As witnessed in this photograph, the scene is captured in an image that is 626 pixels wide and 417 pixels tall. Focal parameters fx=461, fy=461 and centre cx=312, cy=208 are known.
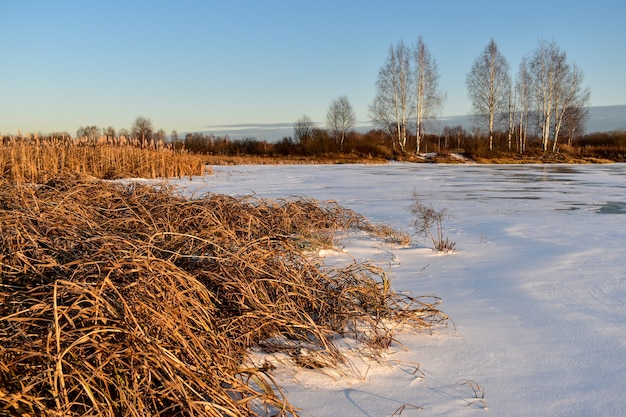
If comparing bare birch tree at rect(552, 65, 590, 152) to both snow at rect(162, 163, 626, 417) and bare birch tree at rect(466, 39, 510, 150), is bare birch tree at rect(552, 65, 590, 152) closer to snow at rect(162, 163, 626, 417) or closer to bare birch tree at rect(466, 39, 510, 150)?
bare birch tree at rect(466, 39, 510, 150)

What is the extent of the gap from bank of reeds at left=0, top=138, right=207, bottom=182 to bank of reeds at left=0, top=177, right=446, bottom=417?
775cm

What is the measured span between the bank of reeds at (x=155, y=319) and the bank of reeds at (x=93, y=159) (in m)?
7.75

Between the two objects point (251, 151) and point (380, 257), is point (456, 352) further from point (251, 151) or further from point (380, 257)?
point (251, 151)

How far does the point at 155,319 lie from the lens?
152 cm

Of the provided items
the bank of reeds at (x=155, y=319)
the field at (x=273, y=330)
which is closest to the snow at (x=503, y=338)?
the field at (x=273, y=330)

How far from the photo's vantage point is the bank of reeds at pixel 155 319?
4.19ft

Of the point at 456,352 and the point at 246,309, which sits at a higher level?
the point at 246,309

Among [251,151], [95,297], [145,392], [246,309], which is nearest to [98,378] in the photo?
[145,392]

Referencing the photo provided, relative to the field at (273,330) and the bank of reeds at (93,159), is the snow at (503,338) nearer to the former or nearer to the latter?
the field at (273,330)

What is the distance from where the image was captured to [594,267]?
346 centimetres

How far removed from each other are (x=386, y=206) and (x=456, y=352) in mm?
5324

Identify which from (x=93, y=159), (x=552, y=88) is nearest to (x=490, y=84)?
(x=552, y=88)

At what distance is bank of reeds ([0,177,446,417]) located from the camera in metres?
1.28

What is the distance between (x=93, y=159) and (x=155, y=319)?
11.9 m
